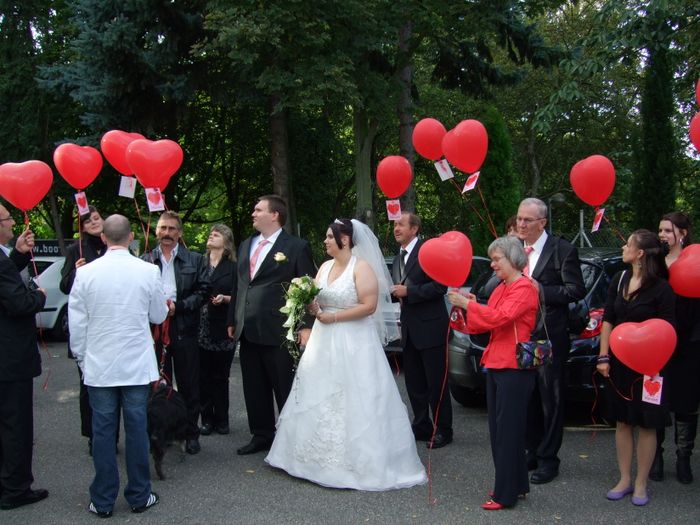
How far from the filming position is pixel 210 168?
80.2 ft

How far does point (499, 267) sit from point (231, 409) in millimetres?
4254

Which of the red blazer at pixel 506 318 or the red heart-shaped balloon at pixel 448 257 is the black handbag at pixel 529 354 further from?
the red heart-shaped balloon at pixel 448 257

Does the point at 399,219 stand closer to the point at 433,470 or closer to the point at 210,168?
the point at 433,470

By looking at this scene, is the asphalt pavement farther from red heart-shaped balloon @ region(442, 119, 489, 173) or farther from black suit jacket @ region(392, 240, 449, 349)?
red heart-shaped balloon @ region(442, 119, 489, 173)

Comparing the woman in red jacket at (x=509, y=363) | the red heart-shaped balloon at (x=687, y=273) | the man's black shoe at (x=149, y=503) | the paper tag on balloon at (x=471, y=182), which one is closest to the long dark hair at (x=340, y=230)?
the paper tag on balloon at (x=471, y=182)

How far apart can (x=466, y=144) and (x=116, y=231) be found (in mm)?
3239

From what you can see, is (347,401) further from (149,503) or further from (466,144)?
(466,144)

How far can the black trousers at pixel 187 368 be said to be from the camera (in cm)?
648

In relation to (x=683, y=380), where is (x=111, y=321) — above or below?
above

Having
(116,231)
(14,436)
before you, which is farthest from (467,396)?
(14,436)

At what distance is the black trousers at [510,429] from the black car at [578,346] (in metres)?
1.46

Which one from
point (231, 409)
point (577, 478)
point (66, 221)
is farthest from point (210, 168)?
point (577, 478)

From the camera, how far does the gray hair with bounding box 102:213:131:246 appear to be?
4.87m

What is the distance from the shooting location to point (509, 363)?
4816mm
